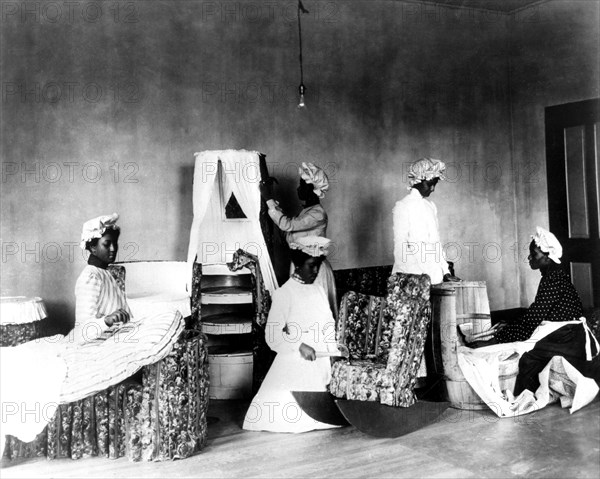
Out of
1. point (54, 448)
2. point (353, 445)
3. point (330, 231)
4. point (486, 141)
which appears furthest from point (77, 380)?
point (486, 141)

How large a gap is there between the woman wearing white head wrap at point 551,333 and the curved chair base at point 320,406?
1.42 m

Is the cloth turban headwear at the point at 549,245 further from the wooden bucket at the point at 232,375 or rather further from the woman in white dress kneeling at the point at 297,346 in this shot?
the wooden bucket at the point at 232,375

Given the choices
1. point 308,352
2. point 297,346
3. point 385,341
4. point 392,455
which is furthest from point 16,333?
point 392,455

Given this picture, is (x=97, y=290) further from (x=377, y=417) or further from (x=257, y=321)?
(x=377, y=417)

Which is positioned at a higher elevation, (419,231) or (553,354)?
(419,231)

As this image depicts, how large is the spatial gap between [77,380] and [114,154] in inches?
122

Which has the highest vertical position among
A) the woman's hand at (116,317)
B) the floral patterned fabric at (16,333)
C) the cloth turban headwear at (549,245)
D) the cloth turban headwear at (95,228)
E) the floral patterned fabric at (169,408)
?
the cloth turban headwear at (95,228)

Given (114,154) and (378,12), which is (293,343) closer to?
(114,154)

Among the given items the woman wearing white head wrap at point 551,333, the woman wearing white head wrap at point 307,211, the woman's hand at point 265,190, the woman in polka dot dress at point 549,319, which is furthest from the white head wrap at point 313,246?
the woman in polka dot dress at point 549,319

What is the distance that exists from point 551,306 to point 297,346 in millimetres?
2117

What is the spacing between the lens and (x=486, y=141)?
28.8 feet

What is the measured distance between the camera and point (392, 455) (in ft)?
13.8

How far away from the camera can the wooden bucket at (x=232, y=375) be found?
19.0ft

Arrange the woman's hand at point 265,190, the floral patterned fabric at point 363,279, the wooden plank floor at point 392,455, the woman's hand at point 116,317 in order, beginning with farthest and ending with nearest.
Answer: the floral patterned fabric at point 363,279
the woman's hand at point 265,190
the woman's hand at point 116,317
the wooden plank floor at point 392,455
